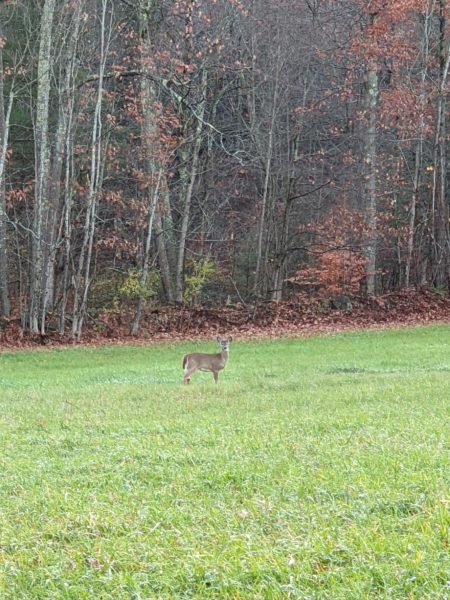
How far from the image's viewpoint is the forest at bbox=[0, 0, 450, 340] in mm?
25516

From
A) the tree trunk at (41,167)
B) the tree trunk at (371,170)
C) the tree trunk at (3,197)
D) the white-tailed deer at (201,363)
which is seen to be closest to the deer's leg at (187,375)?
the white-tailed deer at (201,363)

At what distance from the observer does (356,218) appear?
30.7 meters

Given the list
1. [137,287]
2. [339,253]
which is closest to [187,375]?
[137,287]

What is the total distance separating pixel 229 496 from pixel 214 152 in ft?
90.7

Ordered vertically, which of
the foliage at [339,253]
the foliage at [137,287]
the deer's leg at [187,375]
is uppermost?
the foliage at [339,253]

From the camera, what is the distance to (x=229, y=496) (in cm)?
558

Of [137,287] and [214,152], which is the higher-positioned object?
[214,152]

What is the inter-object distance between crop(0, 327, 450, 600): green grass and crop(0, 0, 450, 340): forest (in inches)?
586

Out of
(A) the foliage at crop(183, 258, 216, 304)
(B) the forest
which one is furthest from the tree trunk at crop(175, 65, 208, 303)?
(A) the foliage at crop(183, 258, 216, 304)

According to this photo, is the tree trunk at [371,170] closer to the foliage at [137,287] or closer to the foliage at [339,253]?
the foliage at [339,253]

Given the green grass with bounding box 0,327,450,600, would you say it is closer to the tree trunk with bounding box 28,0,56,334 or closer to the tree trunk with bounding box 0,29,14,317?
the tree trunk with bounding box 28,0,56,334

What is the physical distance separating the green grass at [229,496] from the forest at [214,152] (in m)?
14.9

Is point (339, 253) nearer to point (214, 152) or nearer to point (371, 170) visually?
point (371, 170)

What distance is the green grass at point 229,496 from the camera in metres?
4.08
